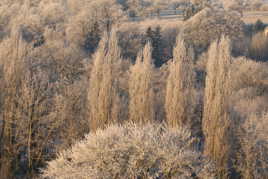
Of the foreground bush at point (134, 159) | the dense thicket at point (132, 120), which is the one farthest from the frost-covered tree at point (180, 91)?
the foreground bush at point (134, 159)

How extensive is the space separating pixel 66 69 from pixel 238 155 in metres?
19.4

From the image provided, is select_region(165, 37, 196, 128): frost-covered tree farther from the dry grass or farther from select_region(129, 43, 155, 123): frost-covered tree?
the dry grass

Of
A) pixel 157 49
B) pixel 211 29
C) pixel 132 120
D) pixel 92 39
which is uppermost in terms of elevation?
pixel 211 29

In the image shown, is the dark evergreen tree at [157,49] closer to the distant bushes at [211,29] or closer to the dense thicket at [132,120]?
the distant bushes at [211,29]

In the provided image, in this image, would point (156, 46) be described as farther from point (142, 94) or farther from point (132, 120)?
point (132, 120)

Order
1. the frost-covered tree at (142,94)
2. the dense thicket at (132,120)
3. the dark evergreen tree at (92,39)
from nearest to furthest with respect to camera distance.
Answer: the dense thicket at (132,120)
the frost-covered tree at (142,94)
the dark evergreen tree at (92,39)

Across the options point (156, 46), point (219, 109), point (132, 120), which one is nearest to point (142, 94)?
point (132, 120)

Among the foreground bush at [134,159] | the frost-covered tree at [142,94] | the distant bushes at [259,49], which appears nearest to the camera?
the foreground bush at [134,159]

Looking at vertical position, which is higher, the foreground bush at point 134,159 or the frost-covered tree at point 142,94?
the frost-covered tree at point 142,94

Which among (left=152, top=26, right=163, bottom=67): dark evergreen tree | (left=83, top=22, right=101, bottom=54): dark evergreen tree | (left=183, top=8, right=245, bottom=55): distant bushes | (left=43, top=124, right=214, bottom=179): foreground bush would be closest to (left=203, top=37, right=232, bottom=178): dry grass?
(left=43, top=124, right=214, bottom=179): foreground bush

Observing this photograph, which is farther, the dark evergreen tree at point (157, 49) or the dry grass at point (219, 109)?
the dark evergreen tree at point (157, 49)

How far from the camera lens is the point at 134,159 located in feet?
45.3

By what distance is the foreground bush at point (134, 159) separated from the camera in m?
13.5

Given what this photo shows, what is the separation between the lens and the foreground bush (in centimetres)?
1354
